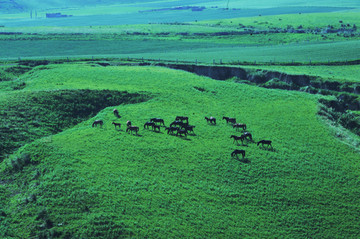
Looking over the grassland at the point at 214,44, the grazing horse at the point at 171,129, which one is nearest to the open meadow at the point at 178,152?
the grazing horse at the point at 171,129

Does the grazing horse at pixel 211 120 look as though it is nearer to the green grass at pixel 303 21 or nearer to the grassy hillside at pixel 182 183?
the grassy hillside at pixel 182 183

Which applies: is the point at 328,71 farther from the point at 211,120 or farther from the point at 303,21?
the point at 303,21

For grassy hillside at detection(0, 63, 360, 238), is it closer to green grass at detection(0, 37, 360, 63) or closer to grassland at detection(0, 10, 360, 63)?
green grass at detection(0, 37, 360, 63)

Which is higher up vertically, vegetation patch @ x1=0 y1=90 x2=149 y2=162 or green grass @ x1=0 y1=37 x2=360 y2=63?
green grass @ x1=0 y1=37 x2=360 y2=63

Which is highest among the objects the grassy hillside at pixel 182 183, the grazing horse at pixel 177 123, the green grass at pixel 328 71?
the green grass at pixel 328 71

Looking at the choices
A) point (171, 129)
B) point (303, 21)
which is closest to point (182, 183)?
point (171, 129)

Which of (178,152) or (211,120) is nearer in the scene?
(178,152)

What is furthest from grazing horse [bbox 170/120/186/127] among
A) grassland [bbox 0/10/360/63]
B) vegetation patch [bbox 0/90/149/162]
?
grassland [bbox 0/10/360/63]

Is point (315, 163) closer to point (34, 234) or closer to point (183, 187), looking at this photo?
point (183, 187)
